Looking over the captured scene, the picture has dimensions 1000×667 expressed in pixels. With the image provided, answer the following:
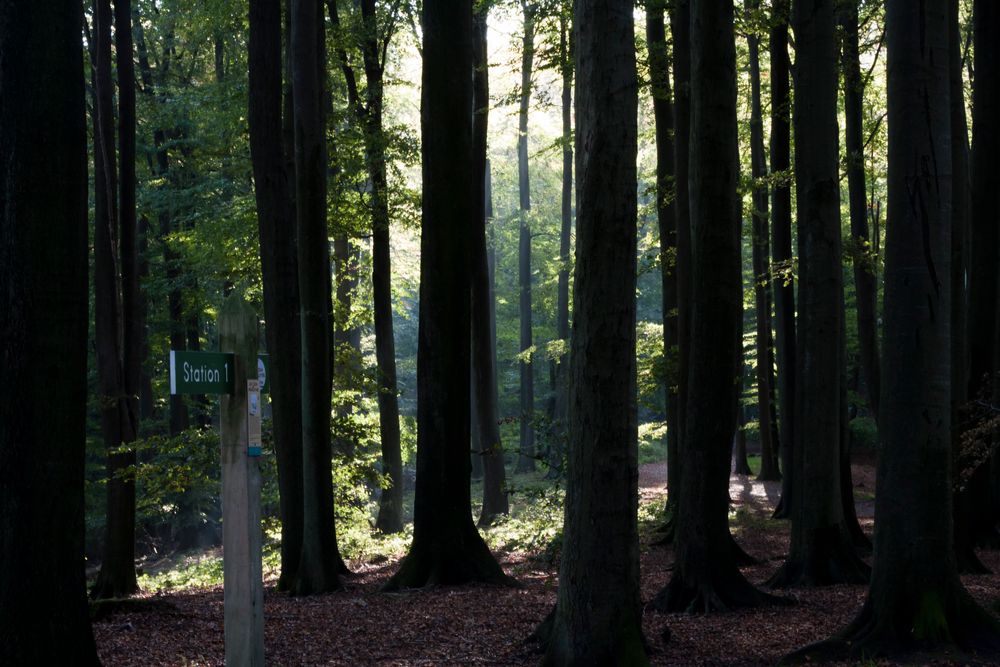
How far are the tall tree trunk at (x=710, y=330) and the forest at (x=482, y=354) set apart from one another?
0.11 ft

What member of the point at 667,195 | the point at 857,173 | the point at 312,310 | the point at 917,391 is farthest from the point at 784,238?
the point at 917,391

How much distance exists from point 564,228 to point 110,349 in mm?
21000

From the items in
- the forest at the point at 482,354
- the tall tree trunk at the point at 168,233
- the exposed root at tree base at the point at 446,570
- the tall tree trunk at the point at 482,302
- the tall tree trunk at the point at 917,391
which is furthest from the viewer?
the tall tree trunk at the point at 168,233

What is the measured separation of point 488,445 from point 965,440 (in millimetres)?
11221

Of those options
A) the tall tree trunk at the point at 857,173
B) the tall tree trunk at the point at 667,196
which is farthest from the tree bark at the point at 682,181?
the tall tree trunk at the point at 857,173

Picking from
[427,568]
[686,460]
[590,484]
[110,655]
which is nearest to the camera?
[590,484]

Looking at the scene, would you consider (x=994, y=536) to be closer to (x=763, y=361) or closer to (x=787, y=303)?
(x=787, y=303)

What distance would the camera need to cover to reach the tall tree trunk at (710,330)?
942 cm

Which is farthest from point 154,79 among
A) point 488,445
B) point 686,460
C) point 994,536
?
point 994,536

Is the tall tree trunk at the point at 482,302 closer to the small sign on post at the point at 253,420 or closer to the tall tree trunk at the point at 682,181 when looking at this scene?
the tall tree trunk at the point at 682,181

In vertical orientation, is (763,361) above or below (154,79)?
below

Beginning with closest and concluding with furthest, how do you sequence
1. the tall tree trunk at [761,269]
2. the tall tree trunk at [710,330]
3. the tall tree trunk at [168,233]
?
the tall tree trunk at [710,330]
the tall tree trunk at [761,269]
the tall tree trunk at [168,233]

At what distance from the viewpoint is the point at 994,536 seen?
1316 cm

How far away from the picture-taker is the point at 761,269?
24.0 metres
